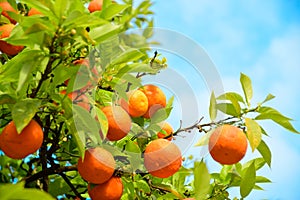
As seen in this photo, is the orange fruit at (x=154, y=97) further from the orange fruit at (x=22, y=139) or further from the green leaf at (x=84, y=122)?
the orange fruit at (x=22, y=139)

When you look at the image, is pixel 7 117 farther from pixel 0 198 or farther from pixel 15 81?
pixel 0 198

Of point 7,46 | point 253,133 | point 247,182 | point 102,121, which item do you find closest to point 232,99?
point 253,133

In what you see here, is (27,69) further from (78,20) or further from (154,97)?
(154,97)

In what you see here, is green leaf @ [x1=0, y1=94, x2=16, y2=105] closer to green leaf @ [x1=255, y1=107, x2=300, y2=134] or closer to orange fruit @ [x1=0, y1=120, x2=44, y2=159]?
orange fruit @ [x1=0, y1=120, x2=44, y2=159]

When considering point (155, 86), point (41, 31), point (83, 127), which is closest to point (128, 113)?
point (155, 86)

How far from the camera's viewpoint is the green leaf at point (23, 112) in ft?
4.61

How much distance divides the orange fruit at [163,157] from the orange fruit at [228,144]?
0.47 feet

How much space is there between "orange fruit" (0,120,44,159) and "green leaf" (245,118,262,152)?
2.40 ft

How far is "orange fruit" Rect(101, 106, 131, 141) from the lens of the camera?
1641 mm

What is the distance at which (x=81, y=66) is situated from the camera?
4.89 feet

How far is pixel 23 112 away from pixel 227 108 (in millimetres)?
777

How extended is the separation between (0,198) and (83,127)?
52 cm

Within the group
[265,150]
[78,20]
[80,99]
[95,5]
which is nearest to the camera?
[78,20]

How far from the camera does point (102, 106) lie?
174cm
